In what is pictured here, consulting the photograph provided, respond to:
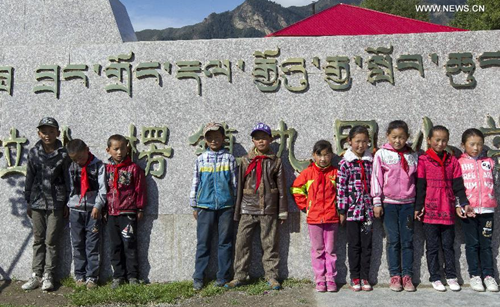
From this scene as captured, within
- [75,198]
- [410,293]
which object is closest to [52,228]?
[75,198]

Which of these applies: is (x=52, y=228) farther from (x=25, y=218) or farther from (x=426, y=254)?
(x=426, y=254)

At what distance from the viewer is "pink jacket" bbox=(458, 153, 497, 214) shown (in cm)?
376

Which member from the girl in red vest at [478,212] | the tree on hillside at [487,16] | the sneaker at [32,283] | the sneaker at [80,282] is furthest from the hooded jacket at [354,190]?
the tree on hillside at [487,16]

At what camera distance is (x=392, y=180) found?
3.79m

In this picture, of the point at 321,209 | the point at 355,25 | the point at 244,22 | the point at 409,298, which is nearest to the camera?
the point at 409,298

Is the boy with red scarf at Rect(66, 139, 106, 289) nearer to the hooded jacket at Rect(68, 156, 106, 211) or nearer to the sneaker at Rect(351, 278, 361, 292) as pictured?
the hooded jacket at Rect(68, 156, 106, 211)

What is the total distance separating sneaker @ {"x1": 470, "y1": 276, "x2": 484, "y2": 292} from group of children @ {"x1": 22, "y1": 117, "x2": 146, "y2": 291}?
3076 mm

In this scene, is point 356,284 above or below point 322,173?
below

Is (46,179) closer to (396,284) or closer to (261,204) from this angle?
(261,204)

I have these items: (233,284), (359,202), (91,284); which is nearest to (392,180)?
(359,202)

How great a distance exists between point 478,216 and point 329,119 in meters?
1.58

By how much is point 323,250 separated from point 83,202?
90.3 inches

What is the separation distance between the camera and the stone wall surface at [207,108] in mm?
4082

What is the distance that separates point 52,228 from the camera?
13.5 ft
